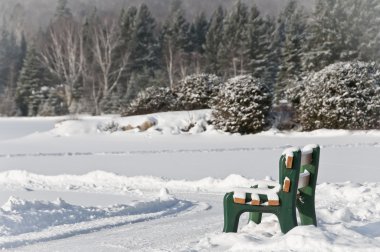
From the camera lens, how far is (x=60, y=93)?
48.9 meters

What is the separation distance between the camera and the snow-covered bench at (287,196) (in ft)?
19.3

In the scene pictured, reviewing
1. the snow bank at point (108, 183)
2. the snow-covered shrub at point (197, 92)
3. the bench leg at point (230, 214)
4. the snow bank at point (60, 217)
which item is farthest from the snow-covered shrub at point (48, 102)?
the bench leg at point (230, 214)

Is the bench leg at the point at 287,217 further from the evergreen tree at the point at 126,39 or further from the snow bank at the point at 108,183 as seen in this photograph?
the evergreen tree at the point at 126,39

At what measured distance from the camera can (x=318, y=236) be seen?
5.34m

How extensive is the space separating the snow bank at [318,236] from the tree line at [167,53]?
28.5 m

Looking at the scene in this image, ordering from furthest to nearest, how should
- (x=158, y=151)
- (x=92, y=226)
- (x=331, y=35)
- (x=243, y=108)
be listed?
(x=331, y=35), (x=243, y=108), (x=158, y=151), (x=92, y=226)

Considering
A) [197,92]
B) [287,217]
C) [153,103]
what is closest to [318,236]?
[287,217]

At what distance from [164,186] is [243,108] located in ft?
37.7

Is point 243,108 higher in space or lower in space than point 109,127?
higher

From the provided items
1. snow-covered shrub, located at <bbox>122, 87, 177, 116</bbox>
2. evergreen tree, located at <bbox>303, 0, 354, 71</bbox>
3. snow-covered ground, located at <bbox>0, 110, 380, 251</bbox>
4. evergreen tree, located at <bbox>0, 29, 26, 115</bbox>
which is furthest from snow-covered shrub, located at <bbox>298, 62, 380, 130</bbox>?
evergreen tree, located at <bbox>0, 29, 26, 115</bbox>

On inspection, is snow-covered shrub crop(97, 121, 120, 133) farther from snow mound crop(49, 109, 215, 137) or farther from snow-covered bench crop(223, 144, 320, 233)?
snow-covered bench crop(223, 144, 320, 233)

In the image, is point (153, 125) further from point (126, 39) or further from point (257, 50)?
point (126, 39)

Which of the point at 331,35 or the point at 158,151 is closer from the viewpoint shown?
the point at 158,151

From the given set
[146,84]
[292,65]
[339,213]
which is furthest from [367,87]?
[146,84]
